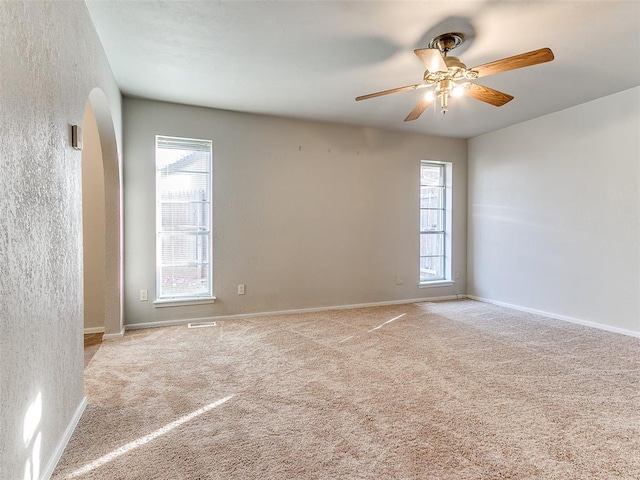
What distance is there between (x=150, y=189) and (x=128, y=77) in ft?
4.06

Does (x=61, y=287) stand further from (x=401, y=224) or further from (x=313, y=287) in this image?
(x=401, y=224)

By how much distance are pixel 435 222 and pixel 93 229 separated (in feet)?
16.4

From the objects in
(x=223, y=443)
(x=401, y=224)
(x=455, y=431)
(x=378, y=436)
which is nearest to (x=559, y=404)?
(x=455, y=431)

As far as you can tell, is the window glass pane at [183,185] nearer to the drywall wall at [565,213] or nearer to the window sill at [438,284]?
the window sill at [438,284]

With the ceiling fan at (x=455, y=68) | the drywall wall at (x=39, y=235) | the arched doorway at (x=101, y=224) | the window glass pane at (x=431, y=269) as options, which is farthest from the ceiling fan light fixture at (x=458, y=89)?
the window glass pane at (x=431, y=269)

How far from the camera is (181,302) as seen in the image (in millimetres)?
4367

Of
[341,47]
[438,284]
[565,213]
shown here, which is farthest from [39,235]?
[438,284]

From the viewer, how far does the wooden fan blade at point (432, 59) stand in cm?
237

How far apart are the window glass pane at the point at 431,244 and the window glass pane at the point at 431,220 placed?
103 mm

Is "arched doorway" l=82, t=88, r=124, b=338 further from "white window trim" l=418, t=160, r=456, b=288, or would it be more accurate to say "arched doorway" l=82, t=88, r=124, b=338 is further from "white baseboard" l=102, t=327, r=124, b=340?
"white window trim" l=418, t=160, r=456, b=288

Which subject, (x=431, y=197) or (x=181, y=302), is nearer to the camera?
(x=181, y=302)

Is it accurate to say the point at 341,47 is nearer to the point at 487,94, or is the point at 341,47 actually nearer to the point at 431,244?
the point at 487,94

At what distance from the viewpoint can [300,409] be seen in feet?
7.50

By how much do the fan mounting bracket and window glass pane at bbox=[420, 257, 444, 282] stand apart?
3.67m
